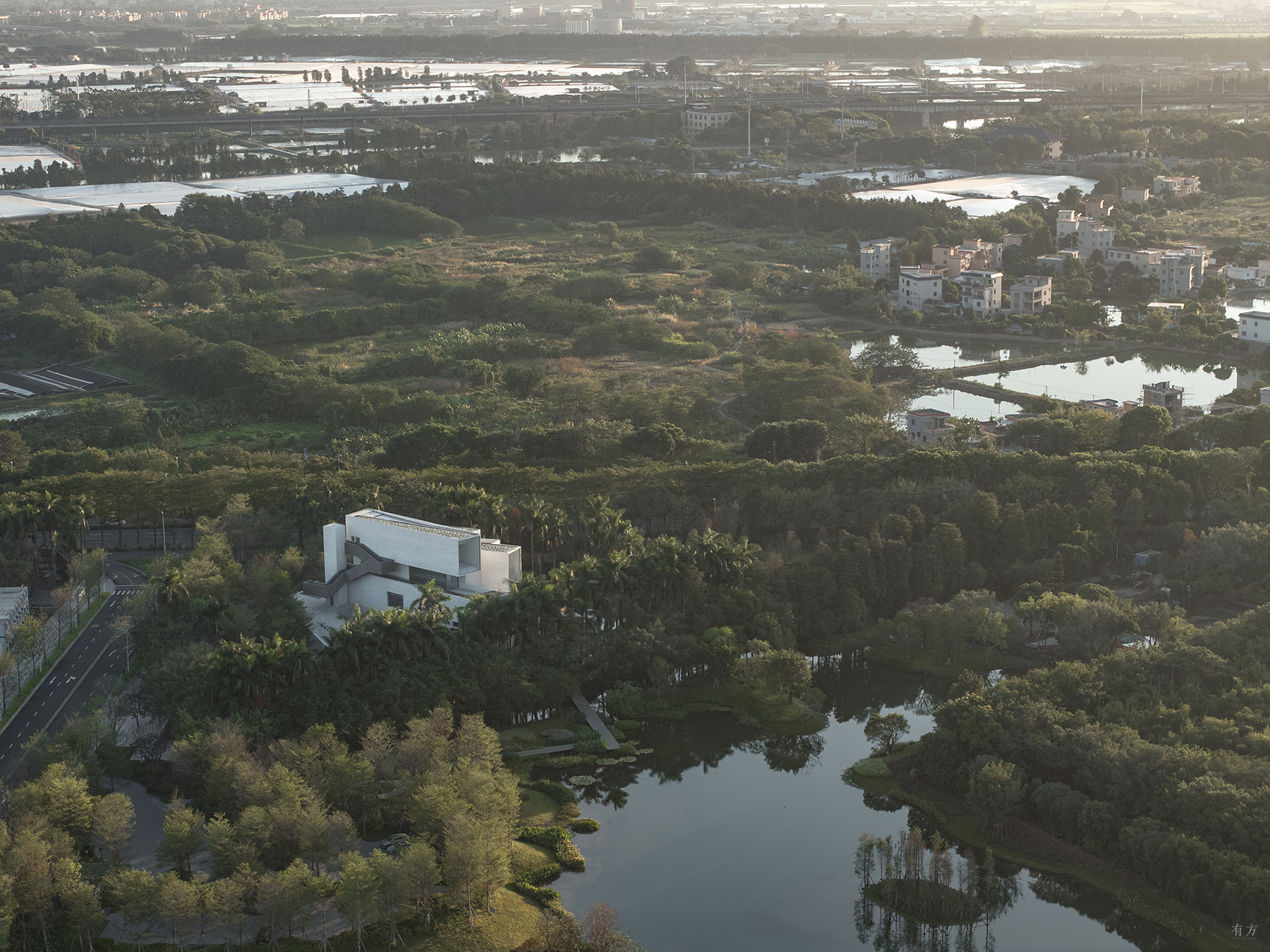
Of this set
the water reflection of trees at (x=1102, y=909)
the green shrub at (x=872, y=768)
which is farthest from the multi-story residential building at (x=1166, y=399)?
the water reflection of trees at (x=1102, y=909)

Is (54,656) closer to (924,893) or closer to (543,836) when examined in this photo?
(543,836)

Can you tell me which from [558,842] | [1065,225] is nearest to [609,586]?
[558,842]

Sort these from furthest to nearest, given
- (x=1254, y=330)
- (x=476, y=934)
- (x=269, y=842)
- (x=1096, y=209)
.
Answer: (x=1096, y=209), (x=1254, y=330), (x=269, y=842), (x=476, y=934)

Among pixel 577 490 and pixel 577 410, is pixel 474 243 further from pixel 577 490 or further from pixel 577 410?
pixel 577 490

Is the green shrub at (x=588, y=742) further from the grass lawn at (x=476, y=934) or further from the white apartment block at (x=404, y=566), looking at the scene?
the grass lawn at (x=476, y=934)

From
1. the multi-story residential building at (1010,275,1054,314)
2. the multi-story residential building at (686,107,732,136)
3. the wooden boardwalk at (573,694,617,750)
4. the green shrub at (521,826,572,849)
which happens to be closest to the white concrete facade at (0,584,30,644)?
the wooden boardwalk at (573,694,617,750)

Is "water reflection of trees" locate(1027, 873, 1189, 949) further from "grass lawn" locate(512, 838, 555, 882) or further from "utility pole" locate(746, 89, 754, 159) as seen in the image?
"utility pole" locate(746, 89, 754, 159)
